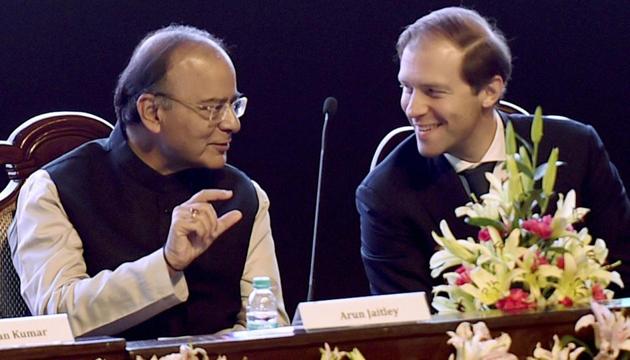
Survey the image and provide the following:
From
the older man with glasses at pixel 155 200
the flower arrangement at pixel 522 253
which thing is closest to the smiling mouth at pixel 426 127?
the older man with glasses at pixel 155 200

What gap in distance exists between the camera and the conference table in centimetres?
139

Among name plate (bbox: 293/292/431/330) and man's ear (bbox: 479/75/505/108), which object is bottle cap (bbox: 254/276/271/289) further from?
man's ear (bbox: 479/75/505/108)

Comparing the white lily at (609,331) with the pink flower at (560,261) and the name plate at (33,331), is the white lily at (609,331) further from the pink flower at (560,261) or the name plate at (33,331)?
the name plate at (33,331)

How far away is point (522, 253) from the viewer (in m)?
1.72

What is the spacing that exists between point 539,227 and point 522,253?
45 mm

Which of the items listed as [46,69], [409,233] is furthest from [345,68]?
[409,233]

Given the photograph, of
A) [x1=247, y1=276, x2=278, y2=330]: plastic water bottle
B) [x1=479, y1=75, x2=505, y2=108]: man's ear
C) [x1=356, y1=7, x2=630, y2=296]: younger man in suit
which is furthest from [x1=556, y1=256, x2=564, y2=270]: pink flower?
[x1=479, y1=75, x2=505, y2=108]: man's ear

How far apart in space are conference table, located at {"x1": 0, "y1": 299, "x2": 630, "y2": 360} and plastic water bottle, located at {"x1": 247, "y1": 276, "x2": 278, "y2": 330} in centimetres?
63

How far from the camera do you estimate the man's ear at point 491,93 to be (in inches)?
109

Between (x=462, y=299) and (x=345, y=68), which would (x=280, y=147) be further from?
(x=462, y=299)

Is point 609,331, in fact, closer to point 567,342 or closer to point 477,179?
point 567,342

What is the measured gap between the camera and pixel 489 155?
108 inches

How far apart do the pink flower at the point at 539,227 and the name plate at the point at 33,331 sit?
0.64m

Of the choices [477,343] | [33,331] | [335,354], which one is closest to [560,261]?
[477,343]
